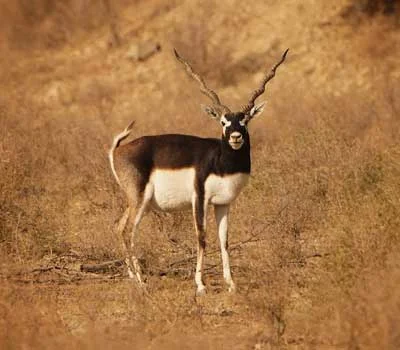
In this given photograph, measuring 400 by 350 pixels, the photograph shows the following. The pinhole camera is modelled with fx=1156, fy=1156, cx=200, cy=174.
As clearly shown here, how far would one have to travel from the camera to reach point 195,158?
11648 millimetres

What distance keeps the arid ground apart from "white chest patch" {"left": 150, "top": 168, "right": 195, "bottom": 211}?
→ 71 centimetres

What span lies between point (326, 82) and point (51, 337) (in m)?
15.1

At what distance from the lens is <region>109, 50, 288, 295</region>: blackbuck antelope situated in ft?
37.7

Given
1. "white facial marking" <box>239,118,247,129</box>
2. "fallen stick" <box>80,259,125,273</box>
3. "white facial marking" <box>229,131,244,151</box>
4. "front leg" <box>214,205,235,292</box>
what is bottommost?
"fallen stick" <box>80,259,125,273</box>

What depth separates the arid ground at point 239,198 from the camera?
9.34 meters

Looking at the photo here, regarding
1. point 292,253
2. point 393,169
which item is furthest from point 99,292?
point 393,169

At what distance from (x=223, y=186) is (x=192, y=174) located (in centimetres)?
36

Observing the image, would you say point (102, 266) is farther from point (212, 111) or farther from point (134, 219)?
point (212, 111)

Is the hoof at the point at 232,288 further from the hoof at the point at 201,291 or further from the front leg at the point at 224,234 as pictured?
the hoof at the point at 201,291

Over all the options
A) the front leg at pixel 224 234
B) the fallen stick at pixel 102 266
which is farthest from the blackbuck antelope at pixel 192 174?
the fallen stick at pixel 102 266

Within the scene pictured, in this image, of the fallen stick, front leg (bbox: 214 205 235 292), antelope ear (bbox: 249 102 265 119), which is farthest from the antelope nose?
the fallen stick

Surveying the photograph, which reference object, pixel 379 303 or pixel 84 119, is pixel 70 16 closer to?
pixel 84 119

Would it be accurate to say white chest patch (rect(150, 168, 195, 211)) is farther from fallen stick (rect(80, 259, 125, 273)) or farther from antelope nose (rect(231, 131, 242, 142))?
fallen stick (rect(80, 259, 125, 273))

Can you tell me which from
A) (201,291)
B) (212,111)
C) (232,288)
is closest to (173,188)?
(212,111)
